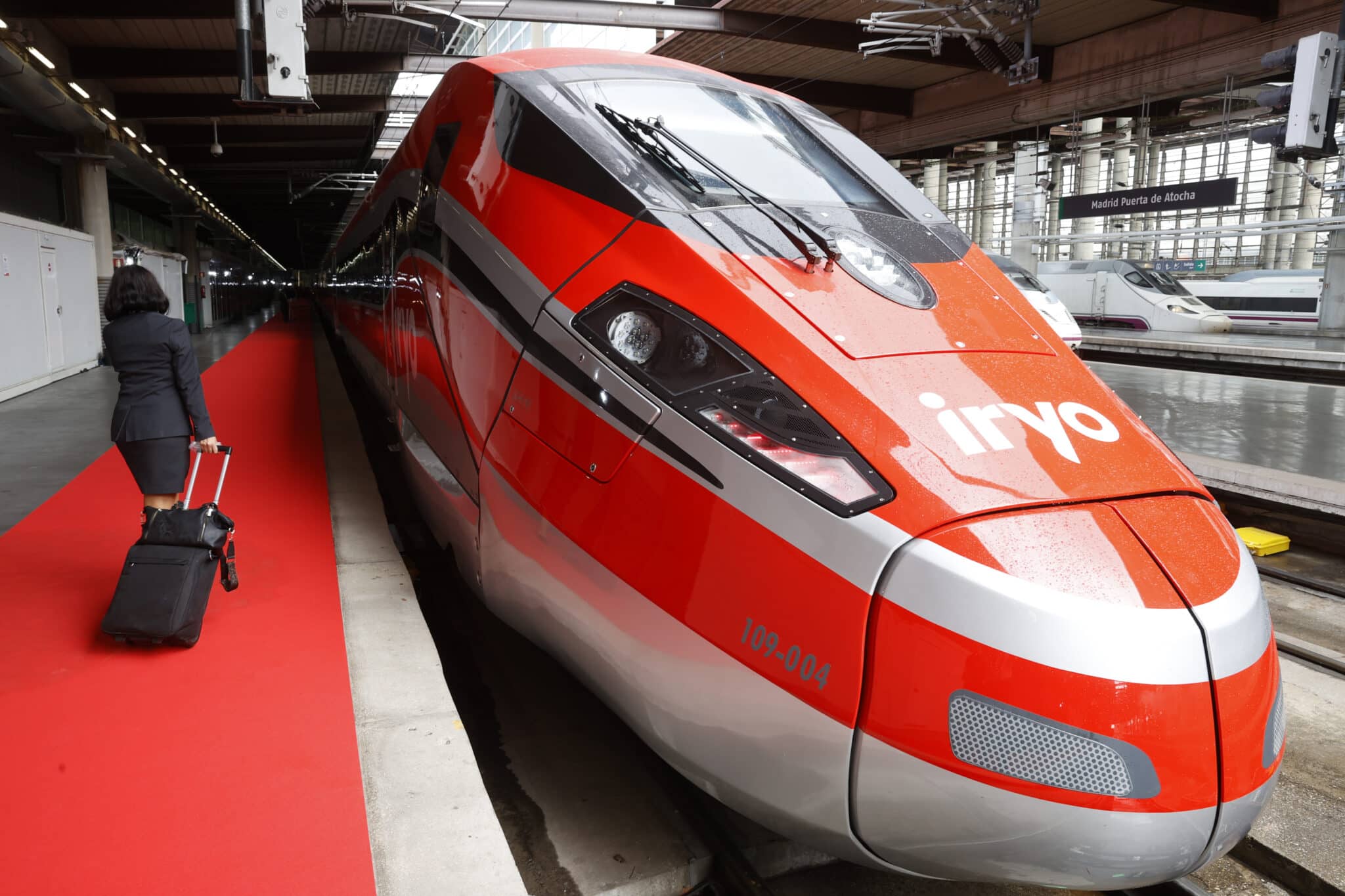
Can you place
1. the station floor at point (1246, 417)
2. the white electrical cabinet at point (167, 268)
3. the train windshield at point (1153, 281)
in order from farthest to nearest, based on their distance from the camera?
the train windshield at point (1153, 281) → the white electrical cabinet at point (167, 268) → the station floor at point (1246, 417)

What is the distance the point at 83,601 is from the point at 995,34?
43.9 ft

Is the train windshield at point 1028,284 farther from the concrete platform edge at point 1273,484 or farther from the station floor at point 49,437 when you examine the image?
the station floor at point 49,437

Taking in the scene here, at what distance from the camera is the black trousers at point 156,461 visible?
151 inches

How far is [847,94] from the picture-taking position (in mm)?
17828

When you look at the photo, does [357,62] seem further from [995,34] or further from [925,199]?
[925,199]

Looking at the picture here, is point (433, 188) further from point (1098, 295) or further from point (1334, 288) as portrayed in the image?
point (1098, 295)

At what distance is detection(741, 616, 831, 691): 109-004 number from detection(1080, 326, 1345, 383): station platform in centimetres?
1359

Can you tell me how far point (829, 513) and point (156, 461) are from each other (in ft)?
10.0

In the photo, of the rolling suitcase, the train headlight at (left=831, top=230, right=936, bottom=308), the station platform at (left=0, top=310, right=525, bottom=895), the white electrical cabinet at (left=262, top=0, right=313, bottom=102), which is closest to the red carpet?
the station platform at (left=0, top=310, right=525, bottom=895)

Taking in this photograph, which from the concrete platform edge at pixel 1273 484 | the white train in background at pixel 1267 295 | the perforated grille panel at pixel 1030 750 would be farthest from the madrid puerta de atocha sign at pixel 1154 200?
the perforated grille panel at pixel 1030 750

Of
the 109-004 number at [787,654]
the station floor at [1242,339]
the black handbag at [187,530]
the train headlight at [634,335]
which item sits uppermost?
the train headlight at [634,335]

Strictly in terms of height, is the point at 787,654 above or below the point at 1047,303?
below

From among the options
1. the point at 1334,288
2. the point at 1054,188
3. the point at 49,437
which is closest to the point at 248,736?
the point at 49,437

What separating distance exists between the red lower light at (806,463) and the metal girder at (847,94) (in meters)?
16.5
